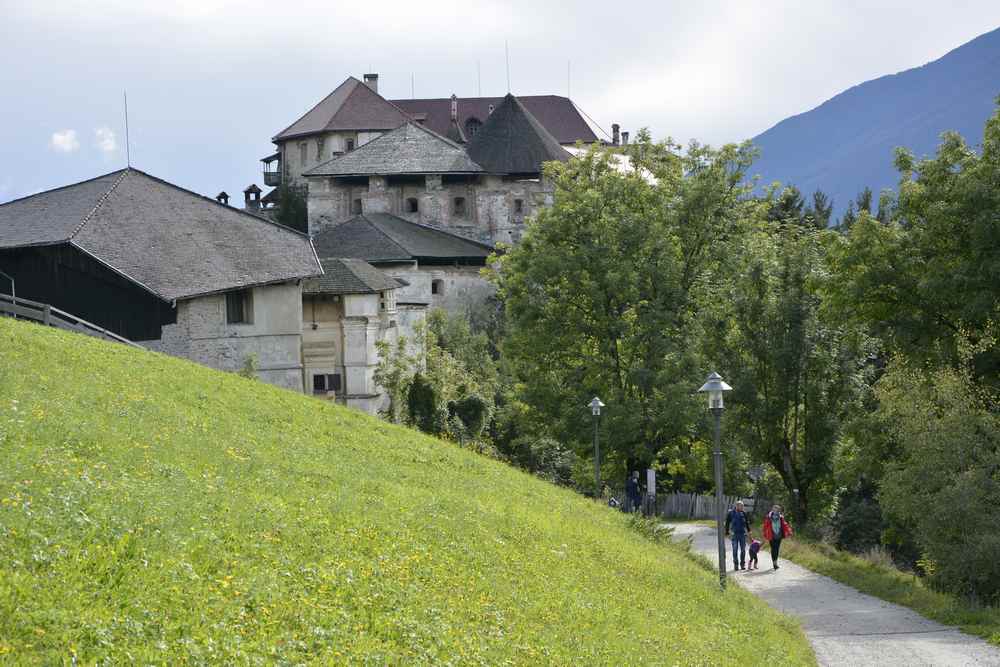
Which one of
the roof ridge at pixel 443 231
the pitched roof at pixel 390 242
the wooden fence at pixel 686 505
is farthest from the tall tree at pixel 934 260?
the roof ridge at pixel 443 231

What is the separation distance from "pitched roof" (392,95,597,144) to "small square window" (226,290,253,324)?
69120mm

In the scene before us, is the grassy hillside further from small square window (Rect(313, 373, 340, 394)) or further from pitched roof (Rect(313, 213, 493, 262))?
pitched roof (Rect(313, 213, 493, 262))

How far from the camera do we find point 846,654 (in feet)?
64.2

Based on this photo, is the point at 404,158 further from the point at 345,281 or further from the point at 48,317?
the point at 48,317

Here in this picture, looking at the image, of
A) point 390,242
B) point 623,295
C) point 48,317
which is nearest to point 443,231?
point 390,242

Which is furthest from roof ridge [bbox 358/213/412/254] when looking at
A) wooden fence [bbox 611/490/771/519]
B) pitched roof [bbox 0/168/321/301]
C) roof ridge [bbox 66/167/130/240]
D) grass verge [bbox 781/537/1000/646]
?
grass verge [bbox 781/537/1000/646]

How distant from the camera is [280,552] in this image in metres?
13.5

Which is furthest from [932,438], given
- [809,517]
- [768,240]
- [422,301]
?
[422,301]

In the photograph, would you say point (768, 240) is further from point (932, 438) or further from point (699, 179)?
point (932, 438)

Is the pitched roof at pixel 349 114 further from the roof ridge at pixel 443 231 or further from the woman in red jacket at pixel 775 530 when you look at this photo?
the woman in red jacket at pixel 775 530

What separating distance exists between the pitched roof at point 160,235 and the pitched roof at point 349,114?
56426 mm

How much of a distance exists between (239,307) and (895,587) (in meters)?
25.6

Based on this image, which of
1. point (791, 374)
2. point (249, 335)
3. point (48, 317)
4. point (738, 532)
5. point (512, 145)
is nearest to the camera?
point (738, 532)

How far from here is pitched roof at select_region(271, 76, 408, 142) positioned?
10250 centimetres
